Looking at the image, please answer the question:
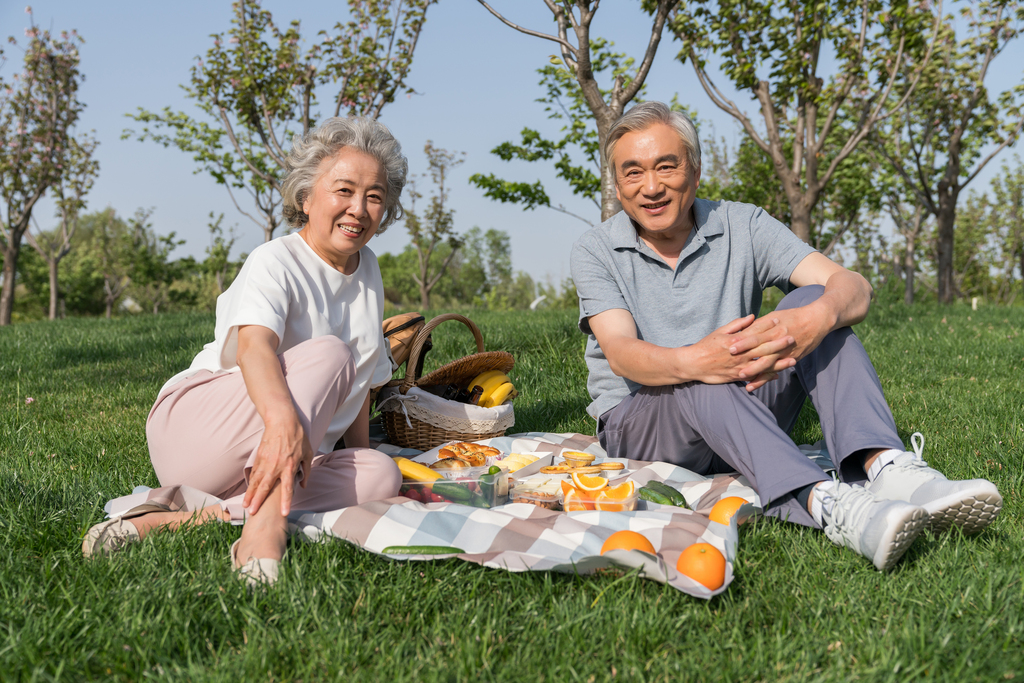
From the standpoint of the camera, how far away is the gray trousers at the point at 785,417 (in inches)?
91.6

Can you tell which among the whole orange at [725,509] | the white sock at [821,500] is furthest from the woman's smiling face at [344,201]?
the white sock at [821,500]

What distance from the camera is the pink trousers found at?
7.42 ft

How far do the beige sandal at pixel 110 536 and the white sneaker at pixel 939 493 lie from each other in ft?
7.87

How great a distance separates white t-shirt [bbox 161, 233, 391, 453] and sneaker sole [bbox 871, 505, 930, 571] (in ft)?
6.11

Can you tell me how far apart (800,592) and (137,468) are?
2924mm

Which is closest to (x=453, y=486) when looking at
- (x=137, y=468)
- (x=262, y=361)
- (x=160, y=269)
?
(x=262, y=361)

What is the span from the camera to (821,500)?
219 cm

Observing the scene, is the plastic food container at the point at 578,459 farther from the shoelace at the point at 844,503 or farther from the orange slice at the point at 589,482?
the shoelace at the point at 844,503

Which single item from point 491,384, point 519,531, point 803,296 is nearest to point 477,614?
point 519,531

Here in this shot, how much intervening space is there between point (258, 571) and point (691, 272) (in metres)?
2.14

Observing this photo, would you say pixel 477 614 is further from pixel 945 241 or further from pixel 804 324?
pixel 945 241

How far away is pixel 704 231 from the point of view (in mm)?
3033

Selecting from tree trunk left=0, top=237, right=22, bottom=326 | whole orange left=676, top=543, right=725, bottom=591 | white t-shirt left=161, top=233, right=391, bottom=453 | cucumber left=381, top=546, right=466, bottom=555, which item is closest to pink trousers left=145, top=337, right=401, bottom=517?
white t-shirt left=161, top=233, right=391, bottom=453

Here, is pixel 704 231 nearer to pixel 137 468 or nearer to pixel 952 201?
pixel 137 468
